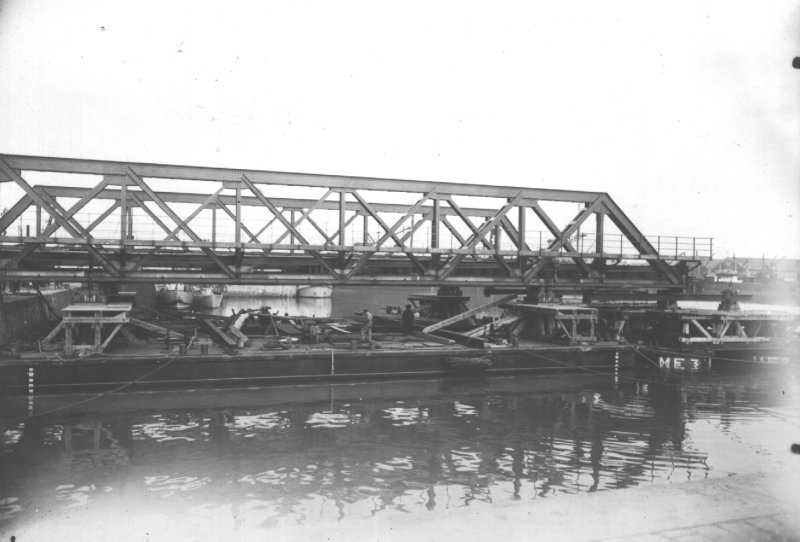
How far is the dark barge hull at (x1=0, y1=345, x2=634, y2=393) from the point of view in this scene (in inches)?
610

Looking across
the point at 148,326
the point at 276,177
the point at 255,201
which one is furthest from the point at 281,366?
the point at 255,201

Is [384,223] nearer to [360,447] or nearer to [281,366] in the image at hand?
[281,366]

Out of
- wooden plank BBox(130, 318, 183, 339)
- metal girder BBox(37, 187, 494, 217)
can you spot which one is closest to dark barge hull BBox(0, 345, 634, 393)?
wooden plank BBox(130, 318, 183, 339)

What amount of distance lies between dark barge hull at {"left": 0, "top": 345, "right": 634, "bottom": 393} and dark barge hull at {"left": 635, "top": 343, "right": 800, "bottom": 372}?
1799 mm

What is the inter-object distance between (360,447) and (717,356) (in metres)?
17.4

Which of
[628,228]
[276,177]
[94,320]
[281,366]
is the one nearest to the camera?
[94,320]

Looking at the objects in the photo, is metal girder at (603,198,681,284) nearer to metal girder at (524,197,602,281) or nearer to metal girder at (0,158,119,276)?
metal girder at (524,197,602,281)

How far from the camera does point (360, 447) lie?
38.2ft

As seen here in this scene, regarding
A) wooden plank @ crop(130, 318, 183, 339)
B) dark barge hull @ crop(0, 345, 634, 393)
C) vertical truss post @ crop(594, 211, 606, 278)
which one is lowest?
dark barge hull @ crop(0, 345, 634, 393)

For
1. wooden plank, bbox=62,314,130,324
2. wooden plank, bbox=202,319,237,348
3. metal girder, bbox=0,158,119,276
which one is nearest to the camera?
wooden plank, bbox=62,314,130,324

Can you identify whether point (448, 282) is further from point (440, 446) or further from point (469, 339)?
point (440, 446)

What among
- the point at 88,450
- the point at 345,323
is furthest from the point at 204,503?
the point at 345,323

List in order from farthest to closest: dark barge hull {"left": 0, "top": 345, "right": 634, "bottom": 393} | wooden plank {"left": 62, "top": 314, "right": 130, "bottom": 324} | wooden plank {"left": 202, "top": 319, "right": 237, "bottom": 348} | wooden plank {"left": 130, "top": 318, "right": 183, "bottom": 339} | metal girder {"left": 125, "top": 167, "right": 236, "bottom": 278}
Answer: wooden plank {"left": 202, "top": 319, "right": 237, "bottom": 348} < wooden plank {"left": 130, "top": 318, "right": 183, "bottom": 339} < metal girder {"left": 125, "top": 167, "right": 236, "bottom": 278} < wooden plank {"left": 62, "top": 314, "right": 130, "bottom": 324} < dark barge hull {"left": 0, "top": 345, "right": 634, "bottom": 393}

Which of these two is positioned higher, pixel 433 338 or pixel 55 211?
pixel 55 211
